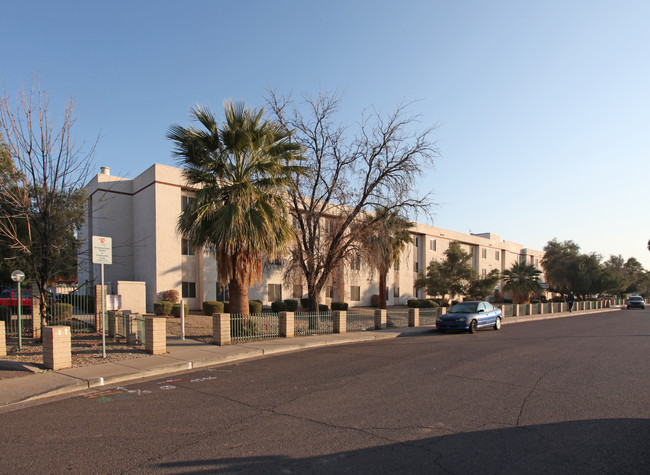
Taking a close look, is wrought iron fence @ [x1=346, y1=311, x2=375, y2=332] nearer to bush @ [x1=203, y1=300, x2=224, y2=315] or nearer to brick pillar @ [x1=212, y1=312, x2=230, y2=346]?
brick pillar @ [x1=212, y1=312, x2=230, y2=346]

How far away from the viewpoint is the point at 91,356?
11414mm

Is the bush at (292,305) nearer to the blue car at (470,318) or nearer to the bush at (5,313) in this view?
the blue car at (470,318)

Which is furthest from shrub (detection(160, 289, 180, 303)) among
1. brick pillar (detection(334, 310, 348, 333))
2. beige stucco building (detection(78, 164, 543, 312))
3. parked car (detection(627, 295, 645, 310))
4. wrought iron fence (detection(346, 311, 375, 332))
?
parked car (detection(627, 295, 645, 310))

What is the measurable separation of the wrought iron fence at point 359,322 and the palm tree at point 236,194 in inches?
248

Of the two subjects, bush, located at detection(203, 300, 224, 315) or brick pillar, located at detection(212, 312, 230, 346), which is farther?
bush, located at detection(203, 300, 224, 315)

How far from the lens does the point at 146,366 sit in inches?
402

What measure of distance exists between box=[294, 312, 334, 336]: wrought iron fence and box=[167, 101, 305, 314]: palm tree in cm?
296

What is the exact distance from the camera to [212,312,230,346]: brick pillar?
45.2 ft

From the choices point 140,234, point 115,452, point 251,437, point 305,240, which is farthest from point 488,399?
point 140,234

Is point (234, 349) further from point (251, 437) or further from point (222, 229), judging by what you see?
point (251, 437)

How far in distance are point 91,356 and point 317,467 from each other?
30.6 ft

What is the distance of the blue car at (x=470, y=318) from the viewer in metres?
19.4

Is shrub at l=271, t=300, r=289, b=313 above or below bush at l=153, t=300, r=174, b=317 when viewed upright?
below

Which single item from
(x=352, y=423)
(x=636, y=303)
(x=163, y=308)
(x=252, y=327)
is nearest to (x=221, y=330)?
(x=252, y=327)
